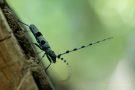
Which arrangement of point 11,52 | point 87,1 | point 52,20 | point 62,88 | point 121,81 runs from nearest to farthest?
1. point 11,52
2. point 62,88
3. point 52,20
4. point 87,1
5. point 121,81

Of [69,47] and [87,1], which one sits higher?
[87,1]

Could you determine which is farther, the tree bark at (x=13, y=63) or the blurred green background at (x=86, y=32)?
the blurred green background at (x=86, y=32)

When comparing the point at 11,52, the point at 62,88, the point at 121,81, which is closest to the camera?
the point at 11,52

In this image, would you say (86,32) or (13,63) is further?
(86,32)

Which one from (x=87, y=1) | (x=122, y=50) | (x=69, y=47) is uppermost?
(x=87, y=1)

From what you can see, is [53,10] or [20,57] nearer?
[20,57]

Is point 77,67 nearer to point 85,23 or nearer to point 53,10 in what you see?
point 85,23

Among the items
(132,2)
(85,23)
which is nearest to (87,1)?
(85,23)

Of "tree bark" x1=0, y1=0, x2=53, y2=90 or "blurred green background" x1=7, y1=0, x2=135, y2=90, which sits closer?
"tree bark" x1=0, y1=0, x2=53, y2=90
